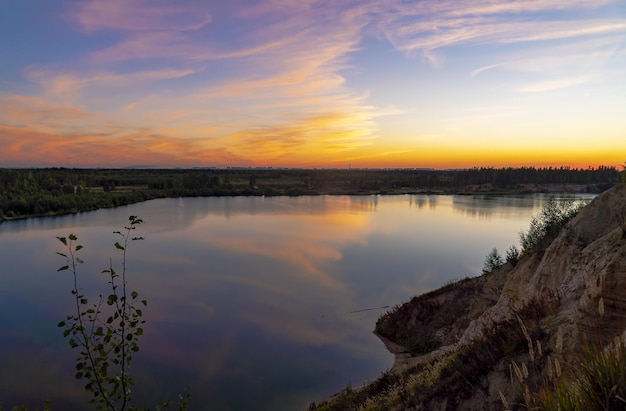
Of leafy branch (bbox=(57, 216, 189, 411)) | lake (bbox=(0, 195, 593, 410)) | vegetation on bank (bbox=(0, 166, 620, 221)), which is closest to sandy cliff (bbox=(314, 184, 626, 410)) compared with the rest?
leafy branch (bbox=(57, 216, 189, 411))

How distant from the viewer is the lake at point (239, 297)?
13.4 metres

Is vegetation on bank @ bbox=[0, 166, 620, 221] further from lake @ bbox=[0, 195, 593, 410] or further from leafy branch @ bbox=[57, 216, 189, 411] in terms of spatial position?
leafy branch @ bbox=[57, 216, 189, 411]

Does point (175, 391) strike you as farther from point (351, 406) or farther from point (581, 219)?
point (581, 219)

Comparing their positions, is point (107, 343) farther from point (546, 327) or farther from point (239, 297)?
point (239, 297)

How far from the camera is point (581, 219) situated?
808cm

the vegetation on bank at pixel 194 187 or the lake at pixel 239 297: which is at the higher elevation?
the vegetation on bank at pixel 194 187

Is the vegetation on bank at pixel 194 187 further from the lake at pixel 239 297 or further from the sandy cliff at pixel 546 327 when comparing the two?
the sandy cliff at pixel 546 327

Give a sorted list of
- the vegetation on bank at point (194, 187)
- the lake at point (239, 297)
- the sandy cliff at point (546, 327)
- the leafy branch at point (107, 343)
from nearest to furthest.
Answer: the leafy branch at point (107, 343) < the sandy cliff at point (546, 327) < the lake at point (239, 297) < the vegetation on bank at point (194, 187)

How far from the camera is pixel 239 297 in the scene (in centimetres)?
2167

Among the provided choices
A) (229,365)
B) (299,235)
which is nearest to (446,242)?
(299,235)

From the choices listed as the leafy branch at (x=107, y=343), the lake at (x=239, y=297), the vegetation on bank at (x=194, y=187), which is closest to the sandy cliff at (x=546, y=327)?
the leafy branch at (x=107, y=343)

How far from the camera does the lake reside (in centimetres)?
1338

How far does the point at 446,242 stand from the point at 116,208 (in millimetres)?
49949

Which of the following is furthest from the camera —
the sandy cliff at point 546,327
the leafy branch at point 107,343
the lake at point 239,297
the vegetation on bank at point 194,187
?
the vegetation on bank at point 194,187
